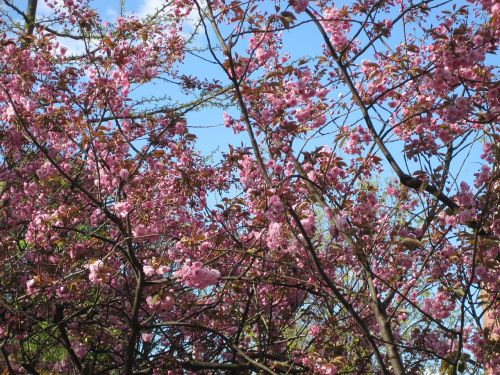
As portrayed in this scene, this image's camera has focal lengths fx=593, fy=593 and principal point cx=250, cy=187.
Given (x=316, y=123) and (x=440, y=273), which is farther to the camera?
(x=316, y=123)

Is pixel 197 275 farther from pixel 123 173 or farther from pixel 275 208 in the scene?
pixel 123 173

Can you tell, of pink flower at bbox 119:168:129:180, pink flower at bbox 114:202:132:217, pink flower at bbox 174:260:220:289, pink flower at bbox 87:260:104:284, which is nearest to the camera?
pink flower at bbox 174:260:220:289

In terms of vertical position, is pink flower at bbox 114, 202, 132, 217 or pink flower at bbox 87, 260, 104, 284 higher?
pink flower at bbox 114, 202, 132, 217

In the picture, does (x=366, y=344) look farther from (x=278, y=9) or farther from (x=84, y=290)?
(x=278, y=9)

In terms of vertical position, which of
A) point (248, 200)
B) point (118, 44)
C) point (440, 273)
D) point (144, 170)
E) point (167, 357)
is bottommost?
point (167, 357)

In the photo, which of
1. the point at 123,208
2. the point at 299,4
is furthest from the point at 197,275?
the point at 299,4

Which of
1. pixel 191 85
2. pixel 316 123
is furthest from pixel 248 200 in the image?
pixel 191 85

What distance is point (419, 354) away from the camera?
538 cm

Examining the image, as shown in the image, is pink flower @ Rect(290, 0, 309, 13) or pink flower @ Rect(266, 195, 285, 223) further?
pink flower @ Rect(290, 0, 309, 13)

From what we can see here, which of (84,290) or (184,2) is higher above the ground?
(184,2)

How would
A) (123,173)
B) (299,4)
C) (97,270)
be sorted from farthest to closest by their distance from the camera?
(123,173) → (299,4) → (97,270)

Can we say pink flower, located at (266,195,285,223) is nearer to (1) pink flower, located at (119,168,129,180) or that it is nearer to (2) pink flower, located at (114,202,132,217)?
(2) pink flower, located at (114,202,132,217)

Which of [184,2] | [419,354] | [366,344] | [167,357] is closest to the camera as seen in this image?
[167,357]

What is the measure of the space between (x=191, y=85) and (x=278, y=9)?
177 centimetres
